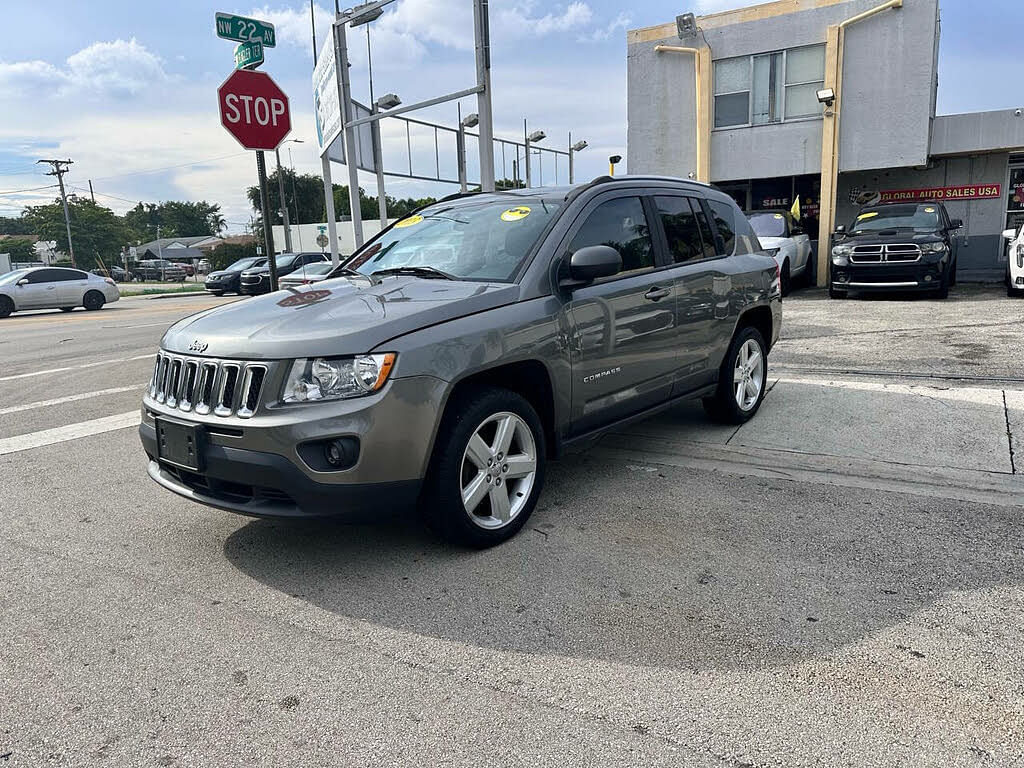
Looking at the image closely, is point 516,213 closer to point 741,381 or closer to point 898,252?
point 741,381

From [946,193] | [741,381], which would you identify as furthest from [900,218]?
[741,381]

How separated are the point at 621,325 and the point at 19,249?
341ft

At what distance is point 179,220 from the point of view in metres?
141

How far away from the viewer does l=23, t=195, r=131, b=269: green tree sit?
235 feet

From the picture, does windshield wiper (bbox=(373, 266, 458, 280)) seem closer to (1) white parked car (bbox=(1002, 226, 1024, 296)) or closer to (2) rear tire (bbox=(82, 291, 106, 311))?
(1) white parked car (bbox=(1002, 226, 1024, 296))

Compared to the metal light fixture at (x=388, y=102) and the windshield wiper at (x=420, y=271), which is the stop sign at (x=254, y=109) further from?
the metal light fixture at (x=388, y=102)

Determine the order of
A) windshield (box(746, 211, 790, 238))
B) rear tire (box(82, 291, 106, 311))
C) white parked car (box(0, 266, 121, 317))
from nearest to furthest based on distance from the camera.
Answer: windshield (box(746, 211, 790, 238)), white parked car (box(0, 266, 121, 317)), rear tire (box(82, 291, 106, 311))

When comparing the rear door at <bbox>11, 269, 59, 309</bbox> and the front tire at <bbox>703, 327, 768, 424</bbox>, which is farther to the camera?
the rear door at <bbox>11, 269, 59, 309</bbox>

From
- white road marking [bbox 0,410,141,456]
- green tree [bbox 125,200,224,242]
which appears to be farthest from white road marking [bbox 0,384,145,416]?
green tree [bbox 125,200,224,242]

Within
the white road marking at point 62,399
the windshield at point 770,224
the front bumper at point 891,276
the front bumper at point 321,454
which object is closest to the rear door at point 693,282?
the front bumper at point 321,454

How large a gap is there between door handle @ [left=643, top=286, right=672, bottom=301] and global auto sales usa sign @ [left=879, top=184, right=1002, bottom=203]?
17.0 meters

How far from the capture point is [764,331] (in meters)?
6.16

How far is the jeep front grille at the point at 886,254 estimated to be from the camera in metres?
13.3

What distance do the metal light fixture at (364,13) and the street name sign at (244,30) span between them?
7.25 m
